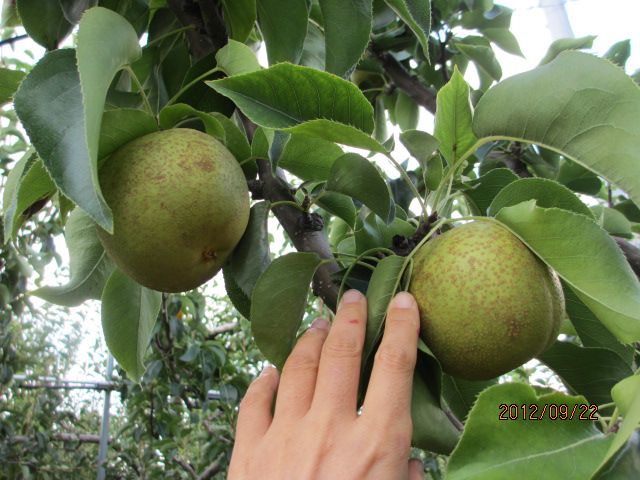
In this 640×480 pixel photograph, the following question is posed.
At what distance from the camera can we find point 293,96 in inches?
29.6

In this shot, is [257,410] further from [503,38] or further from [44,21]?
[503,38]

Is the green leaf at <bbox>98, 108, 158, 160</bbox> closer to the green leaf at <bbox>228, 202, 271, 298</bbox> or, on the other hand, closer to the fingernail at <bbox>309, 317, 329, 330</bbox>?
the green leaf at <bbox>228, 202, 271, 298</bbox>

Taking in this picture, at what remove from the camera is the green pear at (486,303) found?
2.38ft

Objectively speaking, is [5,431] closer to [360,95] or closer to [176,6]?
[176,6]

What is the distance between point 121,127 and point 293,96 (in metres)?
0.22

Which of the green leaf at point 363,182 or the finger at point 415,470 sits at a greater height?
the green leaf at point 363,182

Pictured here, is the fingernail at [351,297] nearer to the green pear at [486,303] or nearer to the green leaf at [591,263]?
the green pear at [486,303]

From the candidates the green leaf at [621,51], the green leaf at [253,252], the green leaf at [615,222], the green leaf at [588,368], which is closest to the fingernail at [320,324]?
the green leaf at [253,252]

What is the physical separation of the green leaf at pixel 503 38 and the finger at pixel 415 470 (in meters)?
1.50

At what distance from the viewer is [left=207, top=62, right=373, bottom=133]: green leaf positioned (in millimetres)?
735

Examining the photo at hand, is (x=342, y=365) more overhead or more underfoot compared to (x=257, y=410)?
more overhead

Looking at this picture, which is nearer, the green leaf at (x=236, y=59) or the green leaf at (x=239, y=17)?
the green leaf at (x=236, y=59)

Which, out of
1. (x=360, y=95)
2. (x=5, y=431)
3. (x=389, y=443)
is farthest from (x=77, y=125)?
(x=5, y=431)

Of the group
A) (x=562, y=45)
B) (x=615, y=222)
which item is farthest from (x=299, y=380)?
(x=562, y=45)
